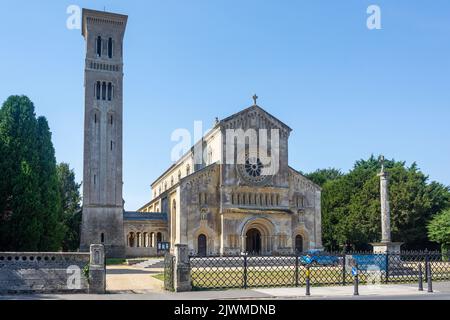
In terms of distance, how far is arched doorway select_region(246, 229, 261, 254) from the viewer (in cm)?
5483

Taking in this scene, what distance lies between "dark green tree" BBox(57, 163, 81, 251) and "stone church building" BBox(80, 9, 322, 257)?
4.30 metres

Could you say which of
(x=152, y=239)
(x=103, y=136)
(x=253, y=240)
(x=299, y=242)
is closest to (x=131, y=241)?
(x=152, y=239)

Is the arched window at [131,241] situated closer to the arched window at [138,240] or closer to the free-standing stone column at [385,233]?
the arched window at [138,240]

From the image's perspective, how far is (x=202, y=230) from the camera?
52.8 metres

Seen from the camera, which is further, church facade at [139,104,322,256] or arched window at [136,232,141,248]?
arched window at [136,232,141,248]

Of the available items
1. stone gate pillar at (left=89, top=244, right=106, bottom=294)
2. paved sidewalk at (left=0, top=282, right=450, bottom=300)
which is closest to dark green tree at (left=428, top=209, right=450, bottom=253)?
paved sidewalk at (left=0, top=282, right=450, bottom=300)

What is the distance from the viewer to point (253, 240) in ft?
181

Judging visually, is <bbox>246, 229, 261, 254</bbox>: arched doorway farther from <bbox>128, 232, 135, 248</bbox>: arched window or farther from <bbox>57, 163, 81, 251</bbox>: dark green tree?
<bbox>57, 163, 81, 251</bbox>: dark green tree

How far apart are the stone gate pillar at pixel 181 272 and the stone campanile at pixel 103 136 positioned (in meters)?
32.1

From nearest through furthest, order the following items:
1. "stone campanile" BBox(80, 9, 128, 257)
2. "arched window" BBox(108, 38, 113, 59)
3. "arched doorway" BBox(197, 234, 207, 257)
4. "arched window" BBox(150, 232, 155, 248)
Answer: "arched doorway" BBox(197, 234, 207, 257), "stone campanile" BBox(80, 9, 128, 257), "arched window" BBox(108, 38, 113, 59), "arched window" BBox(150, 232, 155, 248)

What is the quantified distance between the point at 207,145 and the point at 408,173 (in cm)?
2343

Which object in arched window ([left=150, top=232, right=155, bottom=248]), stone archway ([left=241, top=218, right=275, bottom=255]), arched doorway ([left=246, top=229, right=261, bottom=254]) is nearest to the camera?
stone archway ([left=241, top=218, right=275, bottom=255])

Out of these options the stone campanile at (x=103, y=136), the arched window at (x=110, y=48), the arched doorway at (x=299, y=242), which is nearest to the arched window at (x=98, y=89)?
the stone campanile at (x=103, y=136)
